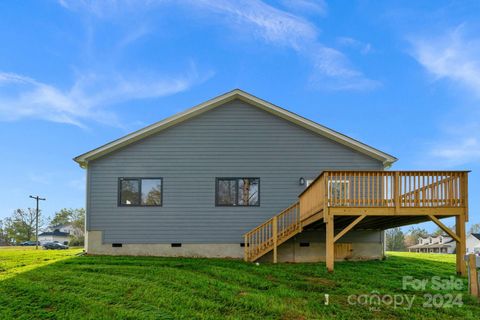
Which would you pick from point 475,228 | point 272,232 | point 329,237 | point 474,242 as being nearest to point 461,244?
point 329,237

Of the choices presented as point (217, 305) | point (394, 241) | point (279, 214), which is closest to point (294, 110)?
point (279, 214)

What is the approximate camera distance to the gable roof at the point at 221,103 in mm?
14039

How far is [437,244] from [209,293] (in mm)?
57502

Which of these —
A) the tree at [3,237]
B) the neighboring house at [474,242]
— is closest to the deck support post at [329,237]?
the neighboring house at [474,242]

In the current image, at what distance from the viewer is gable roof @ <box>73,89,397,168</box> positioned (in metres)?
14.0

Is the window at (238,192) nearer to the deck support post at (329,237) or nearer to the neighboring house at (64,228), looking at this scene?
the deck support post at (329,237)

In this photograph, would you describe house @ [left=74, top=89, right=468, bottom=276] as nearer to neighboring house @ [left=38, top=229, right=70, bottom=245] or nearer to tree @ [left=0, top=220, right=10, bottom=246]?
neighboring house @ [left=38, top=229, right=70, bottom=245]

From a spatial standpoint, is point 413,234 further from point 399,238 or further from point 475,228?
point 399,238

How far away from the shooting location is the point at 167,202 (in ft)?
46.3

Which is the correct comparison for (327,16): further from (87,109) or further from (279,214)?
(87,109)

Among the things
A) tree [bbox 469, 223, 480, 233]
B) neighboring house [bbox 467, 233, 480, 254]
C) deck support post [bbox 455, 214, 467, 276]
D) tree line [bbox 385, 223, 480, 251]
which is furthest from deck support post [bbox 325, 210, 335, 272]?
tree [bbox 469, 223, 480, 233]

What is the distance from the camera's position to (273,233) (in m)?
12.9

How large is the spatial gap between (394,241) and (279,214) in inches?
1933

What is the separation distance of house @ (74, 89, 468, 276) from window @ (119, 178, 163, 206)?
0.04 m
